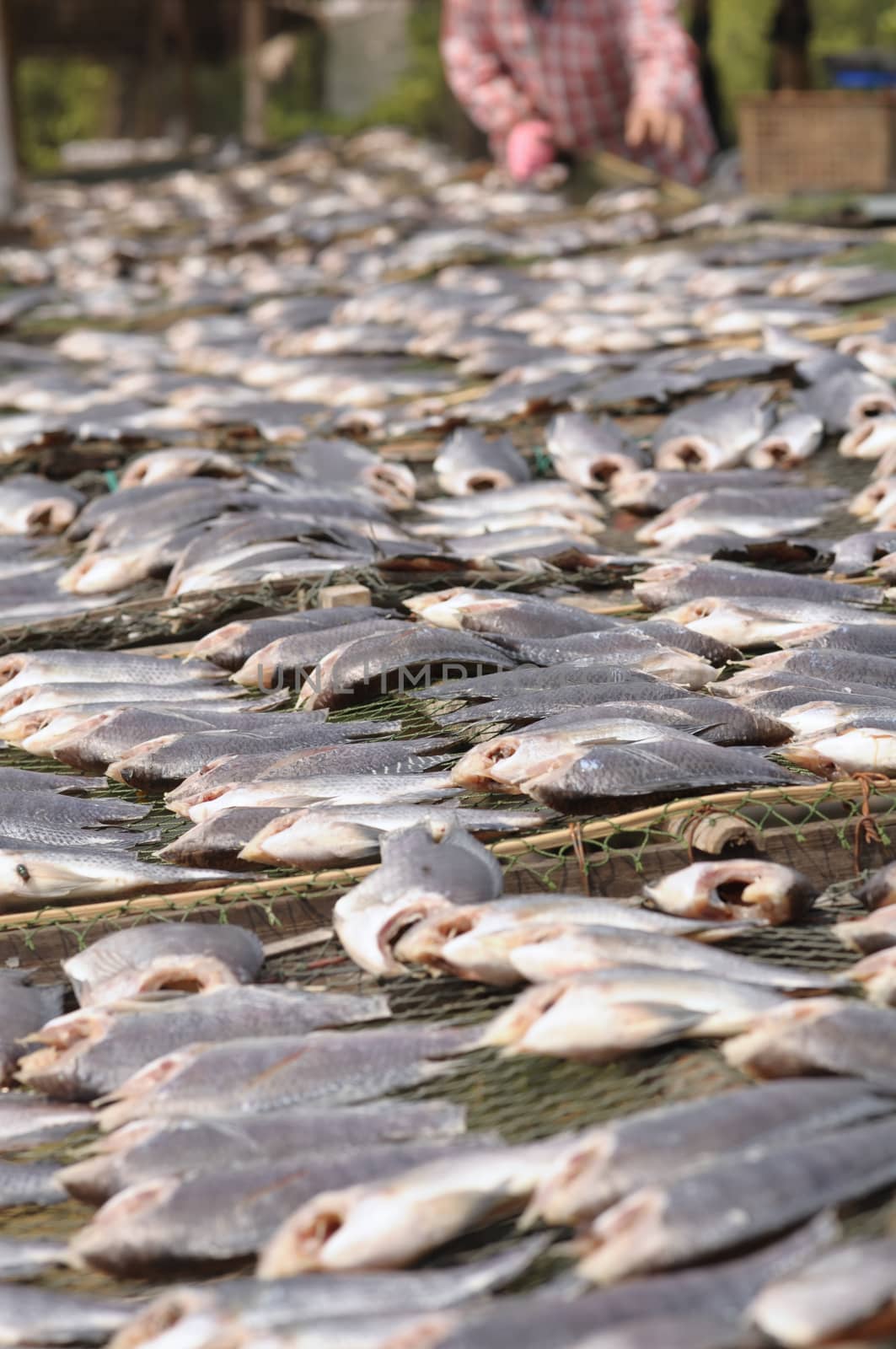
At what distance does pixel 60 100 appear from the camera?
140 ft

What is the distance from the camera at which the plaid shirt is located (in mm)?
13547

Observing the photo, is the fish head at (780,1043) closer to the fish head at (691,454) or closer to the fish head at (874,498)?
the fish head at (874,498)

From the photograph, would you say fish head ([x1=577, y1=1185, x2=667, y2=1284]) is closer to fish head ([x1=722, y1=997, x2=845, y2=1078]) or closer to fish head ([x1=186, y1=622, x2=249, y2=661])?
fish head ([x1=722, y1=997, x2=845, y2=1078])

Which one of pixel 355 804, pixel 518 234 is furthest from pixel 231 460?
pixel 518 234

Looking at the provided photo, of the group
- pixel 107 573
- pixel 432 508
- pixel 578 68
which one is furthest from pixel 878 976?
Answer: pixel 578 68

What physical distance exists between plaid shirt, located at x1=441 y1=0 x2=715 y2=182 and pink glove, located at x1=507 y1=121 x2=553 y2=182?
0.56 ft

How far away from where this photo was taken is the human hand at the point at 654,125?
13.6 m

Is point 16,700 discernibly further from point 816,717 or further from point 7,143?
point 7,143

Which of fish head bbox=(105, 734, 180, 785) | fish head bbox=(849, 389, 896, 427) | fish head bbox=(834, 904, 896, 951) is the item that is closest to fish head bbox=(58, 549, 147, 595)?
fish head bbox=(105, 734, 180, 785)

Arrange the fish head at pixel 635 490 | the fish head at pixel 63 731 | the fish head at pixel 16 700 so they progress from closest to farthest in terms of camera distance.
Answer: the fish head at pixel 63 731
the fish head at pixel 16 700
the fish head at pixel 635 490

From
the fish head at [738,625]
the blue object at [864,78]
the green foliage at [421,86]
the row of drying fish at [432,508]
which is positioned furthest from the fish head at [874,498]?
the green foliage at [421,86]

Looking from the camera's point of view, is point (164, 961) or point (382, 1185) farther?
point (164, 961)

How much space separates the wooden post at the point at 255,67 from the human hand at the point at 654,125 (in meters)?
10.8

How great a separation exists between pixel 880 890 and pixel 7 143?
1470cm
